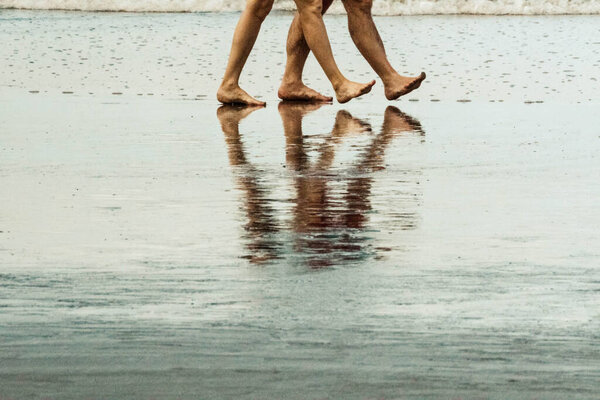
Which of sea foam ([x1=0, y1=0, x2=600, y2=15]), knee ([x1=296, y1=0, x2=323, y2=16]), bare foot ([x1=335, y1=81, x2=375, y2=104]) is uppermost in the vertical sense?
knee ([x1=296, y1=0, x2=323, y2=16])

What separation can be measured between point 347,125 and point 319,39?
4.48 feet

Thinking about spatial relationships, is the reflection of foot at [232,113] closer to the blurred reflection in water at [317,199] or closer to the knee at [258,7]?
the blurred reflection in water at [317,199]

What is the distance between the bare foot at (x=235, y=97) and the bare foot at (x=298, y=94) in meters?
0.31

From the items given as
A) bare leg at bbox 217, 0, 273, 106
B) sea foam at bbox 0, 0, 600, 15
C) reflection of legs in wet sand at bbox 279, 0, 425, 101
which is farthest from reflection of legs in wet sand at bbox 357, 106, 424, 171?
sea foam at bbox 0, 0, 600, 15

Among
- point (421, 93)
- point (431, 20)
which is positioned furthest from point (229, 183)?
point (431, 20)

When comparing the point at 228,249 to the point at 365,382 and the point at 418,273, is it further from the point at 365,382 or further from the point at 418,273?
the point at 365,382

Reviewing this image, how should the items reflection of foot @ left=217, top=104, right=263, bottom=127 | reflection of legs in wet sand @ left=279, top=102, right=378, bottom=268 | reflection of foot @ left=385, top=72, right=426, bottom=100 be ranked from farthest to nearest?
reflection of foot @ left=385, top=72, right=426, bottom=100, reflection of foot @ left=217, top=104, right=263, bottom=127, reflection of legs in wet sand @ left=279, top=102, right=378, bottom=268

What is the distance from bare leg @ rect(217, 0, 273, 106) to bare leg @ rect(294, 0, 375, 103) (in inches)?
14.3

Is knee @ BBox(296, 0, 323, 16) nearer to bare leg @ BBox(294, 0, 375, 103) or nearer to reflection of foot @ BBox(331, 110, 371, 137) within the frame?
bare leg @ BBox(294, 0, 375, 103)

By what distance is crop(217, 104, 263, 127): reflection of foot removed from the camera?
8648 mm

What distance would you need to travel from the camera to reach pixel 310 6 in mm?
9547

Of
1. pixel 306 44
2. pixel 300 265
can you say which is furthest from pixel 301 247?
pixel 306 44

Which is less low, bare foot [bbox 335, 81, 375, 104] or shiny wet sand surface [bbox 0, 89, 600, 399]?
shiny wet sand surface [bbox 0, 89, 600, 399]

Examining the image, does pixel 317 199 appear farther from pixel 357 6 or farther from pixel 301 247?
pixel 357 6
